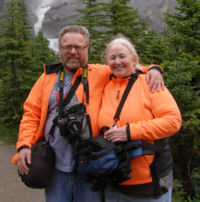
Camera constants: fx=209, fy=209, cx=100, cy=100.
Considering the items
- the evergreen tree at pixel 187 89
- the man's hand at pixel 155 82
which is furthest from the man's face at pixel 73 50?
the evergreen tree at pixel 187 89

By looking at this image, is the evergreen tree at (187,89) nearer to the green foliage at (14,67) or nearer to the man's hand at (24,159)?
the man's hand at (24,159)

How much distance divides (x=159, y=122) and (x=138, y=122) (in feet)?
0.59

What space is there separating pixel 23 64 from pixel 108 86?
783 centimetres

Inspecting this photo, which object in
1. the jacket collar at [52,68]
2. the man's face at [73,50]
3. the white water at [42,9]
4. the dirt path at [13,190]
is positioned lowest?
the dirt path at [13,190]

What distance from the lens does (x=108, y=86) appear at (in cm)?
223

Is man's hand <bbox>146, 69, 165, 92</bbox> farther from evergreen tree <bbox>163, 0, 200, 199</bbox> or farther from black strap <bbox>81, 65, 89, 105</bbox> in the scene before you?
evergreen tree <bbox>163, 0, 200, 199</bbox>

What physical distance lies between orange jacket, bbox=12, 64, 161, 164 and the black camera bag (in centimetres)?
13

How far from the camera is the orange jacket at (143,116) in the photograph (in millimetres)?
1757

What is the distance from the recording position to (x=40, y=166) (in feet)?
6.77

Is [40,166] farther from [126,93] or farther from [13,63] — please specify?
[13,63]

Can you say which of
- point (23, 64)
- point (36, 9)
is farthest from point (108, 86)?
point (36, 9)

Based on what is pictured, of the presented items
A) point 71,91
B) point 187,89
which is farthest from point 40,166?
point 187,89

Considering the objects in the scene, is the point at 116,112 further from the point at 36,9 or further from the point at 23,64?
the point at 36,9

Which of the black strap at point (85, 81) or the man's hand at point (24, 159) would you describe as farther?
the black strap at point (85, 81)
